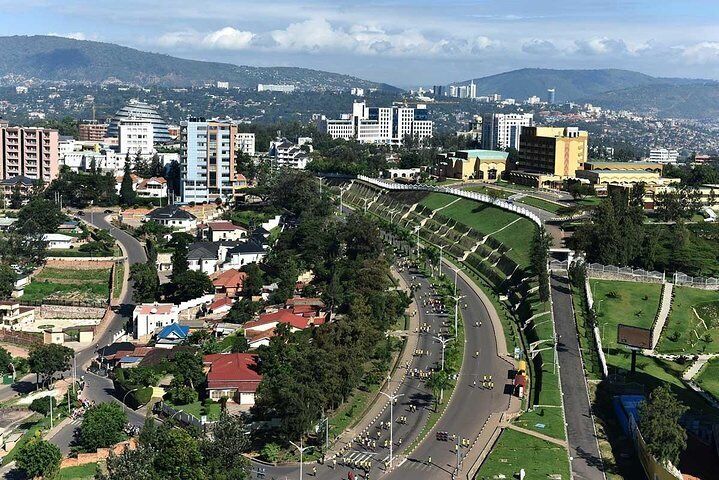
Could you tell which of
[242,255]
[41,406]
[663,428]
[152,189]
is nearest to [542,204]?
[242,255]

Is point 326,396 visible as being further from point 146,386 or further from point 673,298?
point 673,298

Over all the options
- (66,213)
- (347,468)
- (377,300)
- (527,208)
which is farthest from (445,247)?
(347,468)

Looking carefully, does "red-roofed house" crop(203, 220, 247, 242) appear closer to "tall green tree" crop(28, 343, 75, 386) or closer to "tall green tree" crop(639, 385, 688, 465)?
"tall green tree" crop(28, 343, 75, 386)

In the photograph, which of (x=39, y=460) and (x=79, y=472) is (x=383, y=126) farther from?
(x=39, y=460)

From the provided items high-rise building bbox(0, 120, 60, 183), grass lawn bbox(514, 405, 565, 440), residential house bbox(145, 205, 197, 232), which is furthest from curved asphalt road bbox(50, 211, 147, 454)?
A: high-rise building bbox(0, 120, 60, 183)

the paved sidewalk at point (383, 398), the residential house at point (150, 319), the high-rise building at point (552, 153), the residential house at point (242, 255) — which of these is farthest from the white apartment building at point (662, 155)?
the residential house at point (150, 319)

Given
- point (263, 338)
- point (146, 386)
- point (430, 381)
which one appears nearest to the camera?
point (430, 381)
